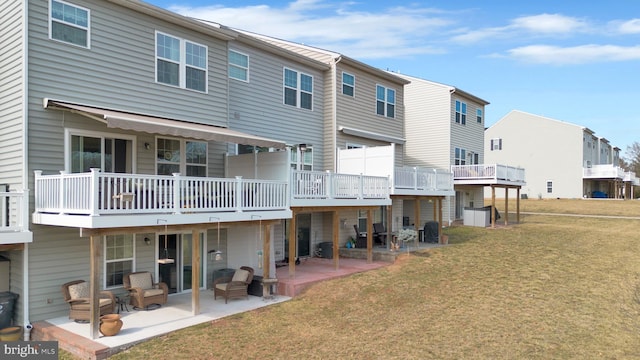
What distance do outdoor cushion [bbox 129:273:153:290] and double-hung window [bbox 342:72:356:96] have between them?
11.3 meters

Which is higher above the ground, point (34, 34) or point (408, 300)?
point (34, 34)

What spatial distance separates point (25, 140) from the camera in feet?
34.2

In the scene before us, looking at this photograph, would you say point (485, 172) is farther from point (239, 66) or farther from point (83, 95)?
point (83, 95)

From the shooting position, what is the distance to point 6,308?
34.1ft

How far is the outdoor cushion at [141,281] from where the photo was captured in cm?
1203

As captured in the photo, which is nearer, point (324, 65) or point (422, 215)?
point (324, 65)

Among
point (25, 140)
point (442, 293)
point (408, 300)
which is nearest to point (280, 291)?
point (408, 300)

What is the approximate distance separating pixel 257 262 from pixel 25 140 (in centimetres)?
704

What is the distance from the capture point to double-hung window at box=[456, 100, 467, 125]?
29.2 m

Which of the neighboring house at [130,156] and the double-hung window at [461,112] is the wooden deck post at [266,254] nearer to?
the neighboring house at [130,156]

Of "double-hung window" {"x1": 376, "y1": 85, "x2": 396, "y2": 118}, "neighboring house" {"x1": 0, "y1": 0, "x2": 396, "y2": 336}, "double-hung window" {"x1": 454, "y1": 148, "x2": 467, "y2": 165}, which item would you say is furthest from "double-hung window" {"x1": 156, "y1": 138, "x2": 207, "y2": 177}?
"double-hung window" {"x1": 454, "y1": 148, "x2": 467, "y2": 165}

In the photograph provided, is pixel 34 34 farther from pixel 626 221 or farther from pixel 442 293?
pixel 626 221

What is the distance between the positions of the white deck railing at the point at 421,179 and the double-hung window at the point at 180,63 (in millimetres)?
8662

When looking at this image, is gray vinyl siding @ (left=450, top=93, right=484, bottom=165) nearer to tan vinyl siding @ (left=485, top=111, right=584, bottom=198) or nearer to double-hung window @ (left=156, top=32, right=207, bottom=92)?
tan vinyl siding @ (left=485, top=111, right=584, bottom=198)
